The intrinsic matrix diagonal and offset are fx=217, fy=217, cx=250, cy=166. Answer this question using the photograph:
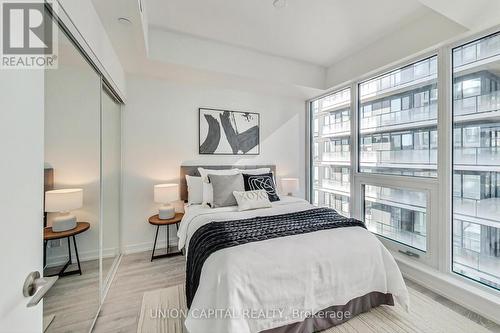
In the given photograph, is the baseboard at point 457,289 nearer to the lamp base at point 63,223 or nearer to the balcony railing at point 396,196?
the balcony railing at point 396,196

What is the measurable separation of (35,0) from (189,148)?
2581 mm

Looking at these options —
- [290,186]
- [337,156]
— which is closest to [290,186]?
[290,186]

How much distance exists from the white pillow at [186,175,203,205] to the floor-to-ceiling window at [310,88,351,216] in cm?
231

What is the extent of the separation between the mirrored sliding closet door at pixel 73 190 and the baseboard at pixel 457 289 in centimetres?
309

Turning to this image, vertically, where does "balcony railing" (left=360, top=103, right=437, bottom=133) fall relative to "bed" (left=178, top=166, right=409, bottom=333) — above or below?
above

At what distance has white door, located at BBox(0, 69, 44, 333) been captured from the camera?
22.2 inches

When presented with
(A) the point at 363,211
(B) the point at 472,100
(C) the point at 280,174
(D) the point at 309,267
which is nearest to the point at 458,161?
(B) the point at 472,100

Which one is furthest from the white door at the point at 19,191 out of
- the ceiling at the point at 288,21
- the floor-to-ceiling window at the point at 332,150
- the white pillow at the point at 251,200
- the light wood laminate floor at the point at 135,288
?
the floor-to-ceiling window at the point at 332,150

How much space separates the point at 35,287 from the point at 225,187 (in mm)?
2189

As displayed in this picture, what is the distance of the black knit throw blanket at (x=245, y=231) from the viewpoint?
65.5 inches

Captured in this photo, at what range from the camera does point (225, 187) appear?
9.22 ft

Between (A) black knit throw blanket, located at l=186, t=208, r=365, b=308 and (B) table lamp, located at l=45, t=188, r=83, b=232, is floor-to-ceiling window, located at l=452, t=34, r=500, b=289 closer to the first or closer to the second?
(A) black knit throw blanket, located at l=186, t=208, r=365, b=308

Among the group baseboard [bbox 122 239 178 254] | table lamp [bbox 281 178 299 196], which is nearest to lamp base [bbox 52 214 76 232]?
baseboard [bbox 122 239 178 254]

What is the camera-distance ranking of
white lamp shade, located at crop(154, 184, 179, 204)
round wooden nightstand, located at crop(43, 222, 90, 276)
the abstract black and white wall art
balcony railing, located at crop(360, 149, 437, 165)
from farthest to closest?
1. the abstract black and white wall art
2. white lamp shade, located at crop(154, 184, 179, 204)
3. balcony railing, located at crop(360, 149, 437, 165)
4. round wooden nightstand, located at crop(43, 222, 90, 276)
